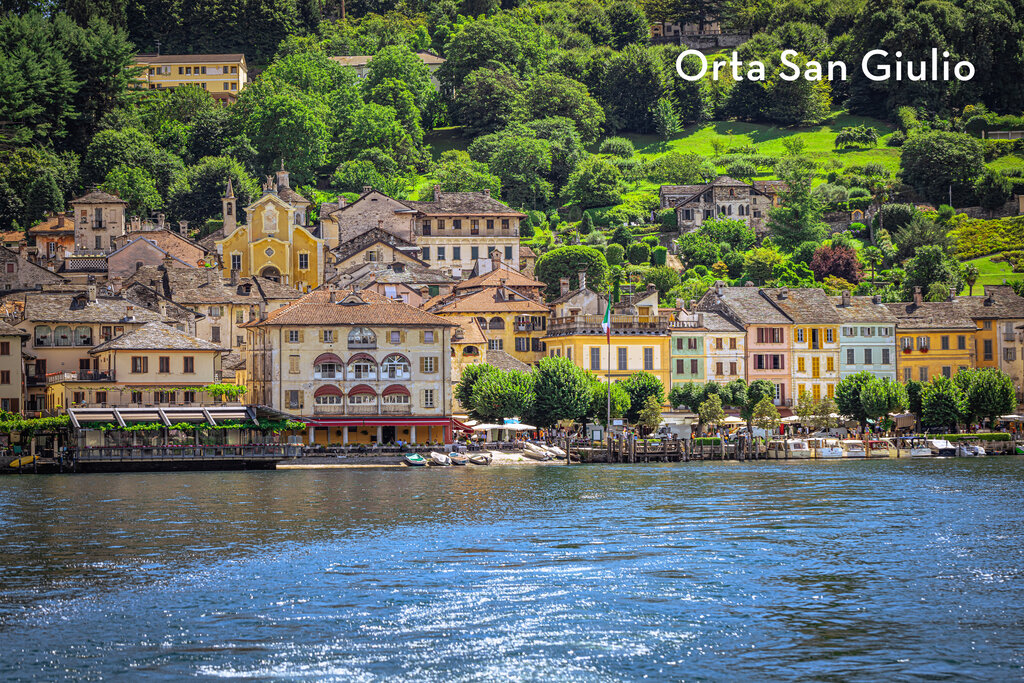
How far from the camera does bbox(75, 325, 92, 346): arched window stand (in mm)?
97875

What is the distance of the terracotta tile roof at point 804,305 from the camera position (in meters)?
112

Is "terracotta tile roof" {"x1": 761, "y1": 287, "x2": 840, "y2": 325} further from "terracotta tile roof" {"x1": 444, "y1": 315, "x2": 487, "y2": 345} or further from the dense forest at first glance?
the dense forest

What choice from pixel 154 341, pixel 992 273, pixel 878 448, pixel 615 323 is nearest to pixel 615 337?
pixel 615 323

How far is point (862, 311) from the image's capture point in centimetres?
11381

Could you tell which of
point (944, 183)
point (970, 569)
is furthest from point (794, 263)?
point (970, 569)

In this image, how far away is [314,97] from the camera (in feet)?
562

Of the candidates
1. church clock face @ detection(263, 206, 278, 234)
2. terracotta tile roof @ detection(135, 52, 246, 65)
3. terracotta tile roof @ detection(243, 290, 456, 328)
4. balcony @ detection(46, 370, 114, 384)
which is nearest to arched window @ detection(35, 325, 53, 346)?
balcony @ detection(46, 370, 114, 384)

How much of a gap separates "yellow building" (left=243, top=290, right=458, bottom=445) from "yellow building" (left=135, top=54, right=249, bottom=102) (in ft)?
334

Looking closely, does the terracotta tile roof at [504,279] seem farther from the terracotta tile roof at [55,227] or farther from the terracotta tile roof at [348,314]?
the terracotta tile roof at [55,227]

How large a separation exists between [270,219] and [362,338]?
31.2 m

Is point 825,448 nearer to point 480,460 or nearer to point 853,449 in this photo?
point 853,449

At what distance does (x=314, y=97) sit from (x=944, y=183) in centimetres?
7316

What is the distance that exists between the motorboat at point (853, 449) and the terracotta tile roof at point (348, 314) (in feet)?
89.8

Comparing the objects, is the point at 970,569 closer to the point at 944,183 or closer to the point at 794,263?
the point at 794,263
